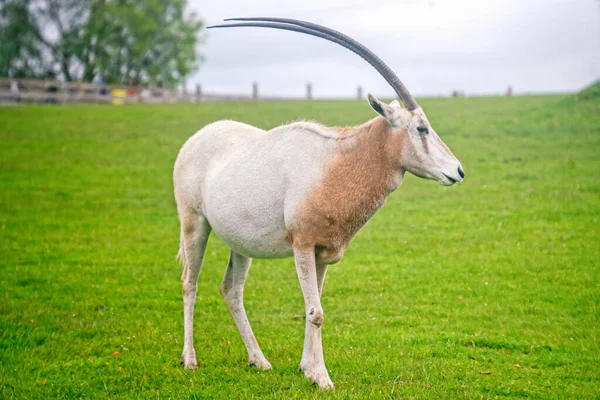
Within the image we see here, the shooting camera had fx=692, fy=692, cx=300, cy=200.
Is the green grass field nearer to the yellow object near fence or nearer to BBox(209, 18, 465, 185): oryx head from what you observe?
BBox(209, 18, 465, 185): oryx head

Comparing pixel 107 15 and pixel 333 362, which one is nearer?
pixel 333 362

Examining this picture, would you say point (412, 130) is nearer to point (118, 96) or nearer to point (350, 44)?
point (350, 44)

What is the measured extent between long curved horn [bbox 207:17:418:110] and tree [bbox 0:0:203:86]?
155 feet

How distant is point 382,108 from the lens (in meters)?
6.76

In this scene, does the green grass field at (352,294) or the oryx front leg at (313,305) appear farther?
the green grass field at (352,294)

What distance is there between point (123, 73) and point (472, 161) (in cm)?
4098

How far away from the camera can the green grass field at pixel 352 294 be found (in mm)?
7359

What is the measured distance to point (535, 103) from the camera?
97.1ft

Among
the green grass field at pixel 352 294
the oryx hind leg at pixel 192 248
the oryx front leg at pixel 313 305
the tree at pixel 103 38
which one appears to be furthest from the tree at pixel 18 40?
the oryx front leg at pixel 313 305

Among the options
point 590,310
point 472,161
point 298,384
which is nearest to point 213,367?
point 298,384

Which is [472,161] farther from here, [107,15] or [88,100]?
[107,15]

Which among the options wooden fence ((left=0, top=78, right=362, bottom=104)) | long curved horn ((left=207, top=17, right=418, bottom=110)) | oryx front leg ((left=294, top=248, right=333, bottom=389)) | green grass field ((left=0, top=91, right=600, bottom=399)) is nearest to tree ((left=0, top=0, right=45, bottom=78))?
wooden fence ((left=0, top=78, right=362, bottom=104))

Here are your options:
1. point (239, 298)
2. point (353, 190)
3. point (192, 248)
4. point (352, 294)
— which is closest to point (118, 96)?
point (352, 294)

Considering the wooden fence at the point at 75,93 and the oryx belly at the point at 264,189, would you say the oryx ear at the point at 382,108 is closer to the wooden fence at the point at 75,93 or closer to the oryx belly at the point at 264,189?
the oryx belly at the point at 264,189
